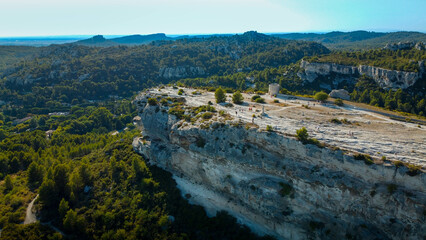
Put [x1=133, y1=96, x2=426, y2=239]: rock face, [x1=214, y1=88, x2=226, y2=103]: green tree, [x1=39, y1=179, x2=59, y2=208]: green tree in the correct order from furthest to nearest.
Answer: [x1=214, y1=88, x2=226, y2=103]: green tree
[x1=39, y1=179, x2=59, y2=208]: green tree
[x1=133, y1=96, x2=426, y2=239]: rock face

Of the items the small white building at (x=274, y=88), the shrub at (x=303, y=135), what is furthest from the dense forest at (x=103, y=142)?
the shrub at (x=303, y=135)

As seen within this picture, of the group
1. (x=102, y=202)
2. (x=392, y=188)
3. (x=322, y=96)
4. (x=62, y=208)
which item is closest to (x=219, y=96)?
(x=322, y=96)

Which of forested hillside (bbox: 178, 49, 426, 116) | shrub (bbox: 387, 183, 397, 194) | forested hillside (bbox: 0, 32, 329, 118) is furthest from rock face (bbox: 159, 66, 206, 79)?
shrub (bbox: 387, 183, 397, 194)

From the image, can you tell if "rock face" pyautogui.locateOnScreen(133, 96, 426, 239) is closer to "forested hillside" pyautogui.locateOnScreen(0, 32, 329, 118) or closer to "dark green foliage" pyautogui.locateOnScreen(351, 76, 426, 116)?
"dark green foliage" pyautogui.locateOnScreen(351, 76, 426, 116)

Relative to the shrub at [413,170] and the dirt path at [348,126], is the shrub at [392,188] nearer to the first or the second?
the shrub at [413,170]

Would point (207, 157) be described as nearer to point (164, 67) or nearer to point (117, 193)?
point (117, 193)

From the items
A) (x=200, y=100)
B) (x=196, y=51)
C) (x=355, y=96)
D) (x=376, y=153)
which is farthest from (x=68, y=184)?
(x=196, y=51)

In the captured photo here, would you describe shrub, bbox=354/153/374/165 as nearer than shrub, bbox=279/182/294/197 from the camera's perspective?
Yes
